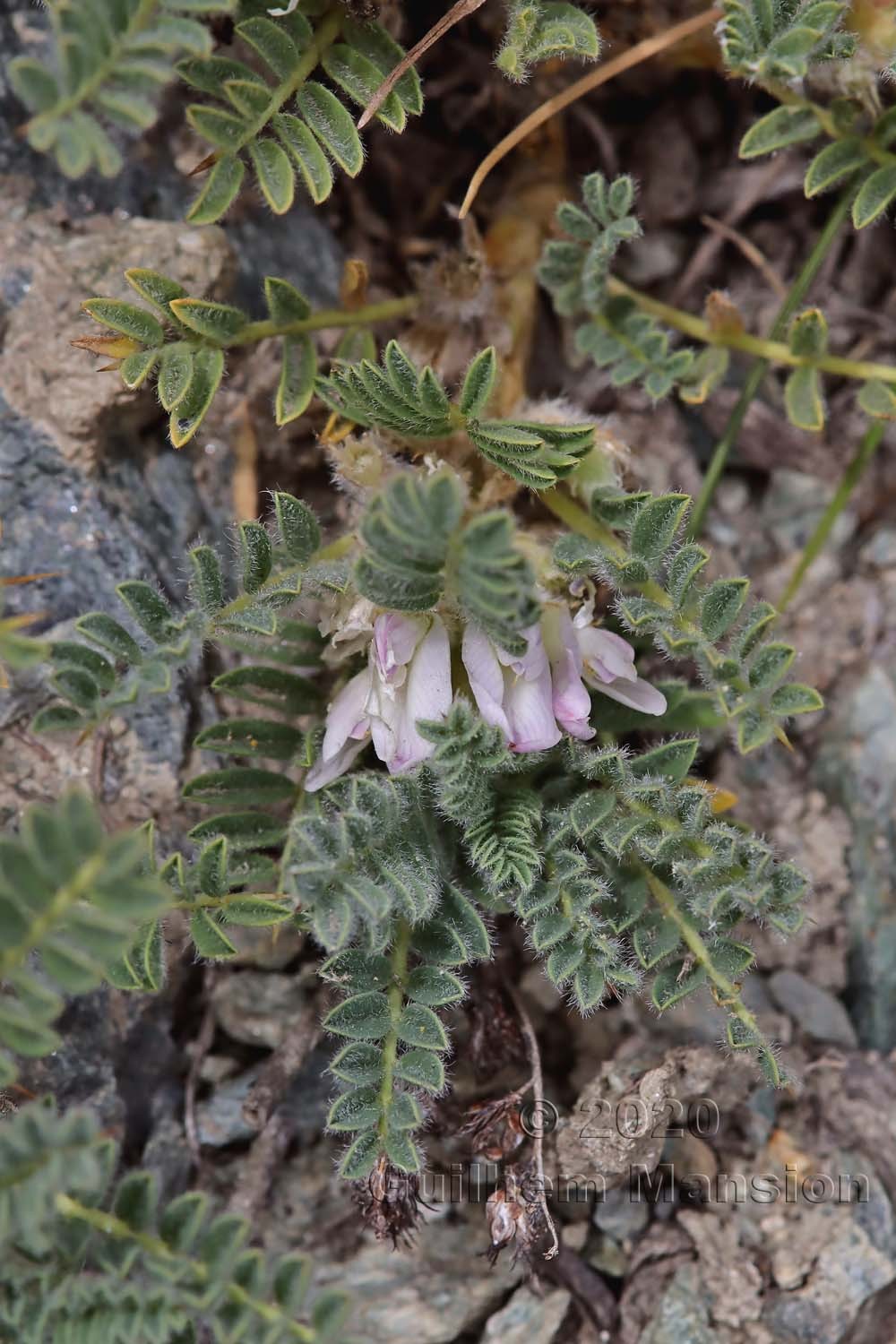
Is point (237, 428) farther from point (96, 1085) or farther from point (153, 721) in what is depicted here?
point (96, 1085)

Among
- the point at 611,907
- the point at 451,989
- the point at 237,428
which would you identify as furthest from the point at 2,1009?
the point at 237,428

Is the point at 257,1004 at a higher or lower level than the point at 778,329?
lower

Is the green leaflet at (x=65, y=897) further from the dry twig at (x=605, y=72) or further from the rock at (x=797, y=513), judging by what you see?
the rock at (x=797, y=513)

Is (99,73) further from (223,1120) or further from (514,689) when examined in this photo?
(223,1120)

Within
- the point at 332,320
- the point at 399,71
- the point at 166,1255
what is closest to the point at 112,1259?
the point at 166,1255

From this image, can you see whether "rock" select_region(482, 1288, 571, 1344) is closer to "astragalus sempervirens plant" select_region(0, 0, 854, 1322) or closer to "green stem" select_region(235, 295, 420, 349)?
"astragalus sempervirens plant" select_region(0, 0, 854, 1322)

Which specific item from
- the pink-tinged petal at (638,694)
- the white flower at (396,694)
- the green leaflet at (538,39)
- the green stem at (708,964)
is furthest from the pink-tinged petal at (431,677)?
the green leaflet at (538,39)
